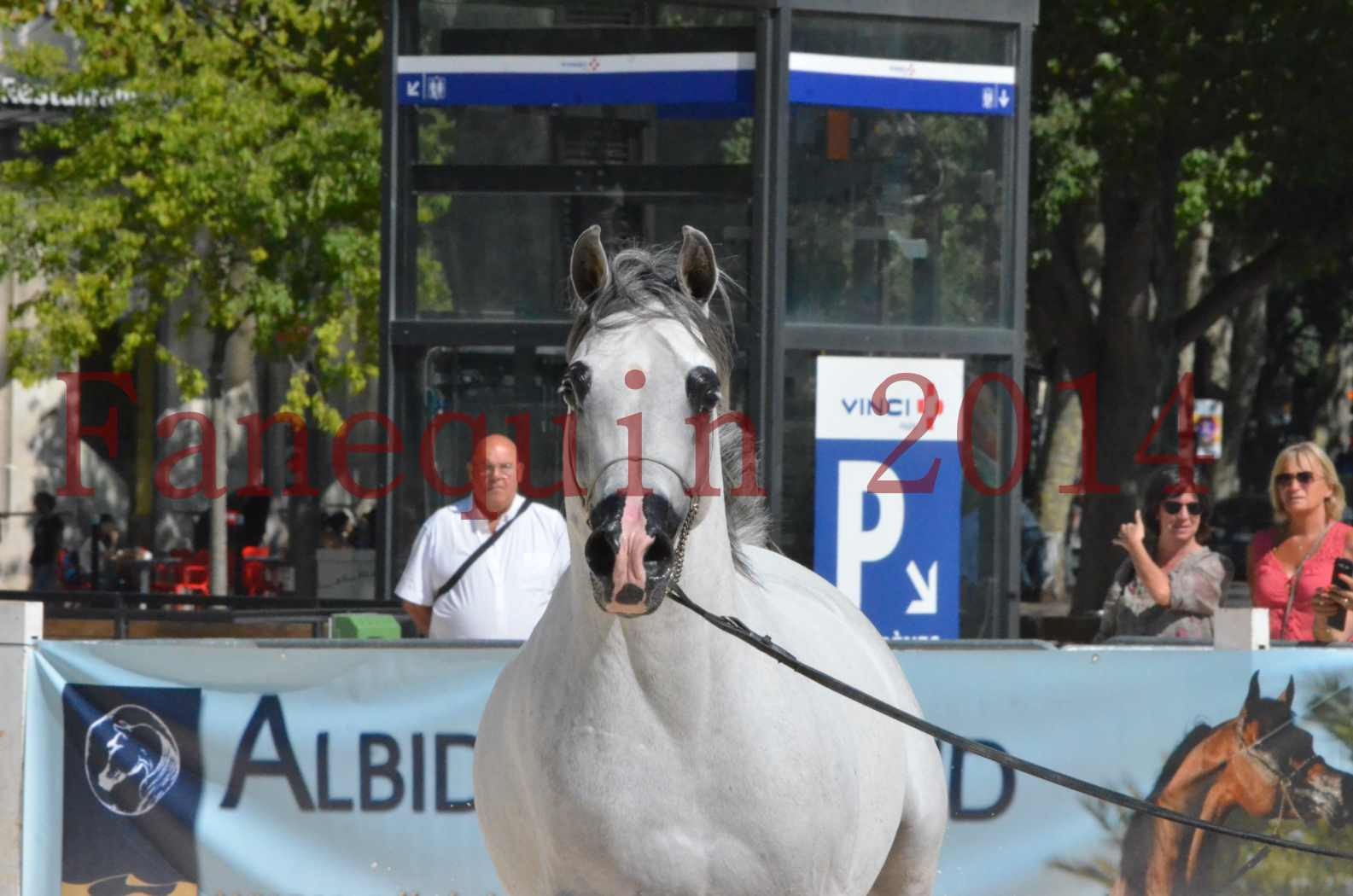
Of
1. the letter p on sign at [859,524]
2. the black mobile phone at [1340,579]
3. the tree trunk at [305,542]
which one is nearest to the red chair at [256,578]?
the tree trunk at [305,542]

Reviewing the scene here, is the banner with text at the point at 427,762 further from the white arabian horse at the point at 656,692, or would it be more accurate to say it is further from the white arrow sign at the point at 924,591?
the white arrow sign at the point at 924,591

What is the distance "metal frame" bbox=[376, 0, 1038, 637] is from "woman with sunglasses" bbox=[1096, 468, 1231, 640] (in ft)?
7.36

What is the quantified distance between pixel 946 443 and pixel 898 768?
208 inches

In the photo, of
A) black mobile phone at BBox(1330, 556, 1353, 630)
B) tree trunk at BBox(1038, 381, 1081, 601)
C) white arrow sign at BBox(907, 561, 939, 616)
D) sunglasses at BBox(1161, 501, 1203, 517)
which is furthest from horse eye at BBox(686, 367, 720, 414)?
tree trunk at BBox(1038, 381, 1081, 601)

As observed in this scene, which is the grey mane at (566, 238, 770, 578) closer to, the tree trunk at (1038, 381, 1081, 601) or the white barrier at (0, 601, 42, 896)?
the white barrier at (0, 601, 42, 896)

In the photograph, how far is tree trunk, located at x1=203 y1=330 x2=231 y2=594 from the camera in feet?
70.5

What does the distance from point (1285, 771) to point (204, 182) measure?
16.2m

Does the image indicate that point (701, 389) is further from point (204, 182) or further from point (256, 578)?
point (256, 578)

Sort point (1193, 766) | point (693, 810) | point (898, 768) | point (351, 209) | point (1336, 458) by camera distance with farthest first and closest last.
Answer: point (1336, 458) < point (351, 209) < point (1193, 766) < point (898, 768) < point (693, 810)

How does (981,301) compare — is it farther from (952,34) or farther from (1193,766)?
(1193,766)

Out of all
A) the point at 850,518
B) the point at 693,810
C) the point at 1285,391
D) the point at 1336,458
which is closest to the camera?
the point at 693,810

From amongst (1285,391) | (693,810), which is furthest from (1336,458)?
(693,810)

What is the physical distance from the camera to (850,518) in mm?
10047

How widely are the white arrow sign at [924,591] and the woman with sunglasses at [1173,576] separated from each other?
2.09 m
